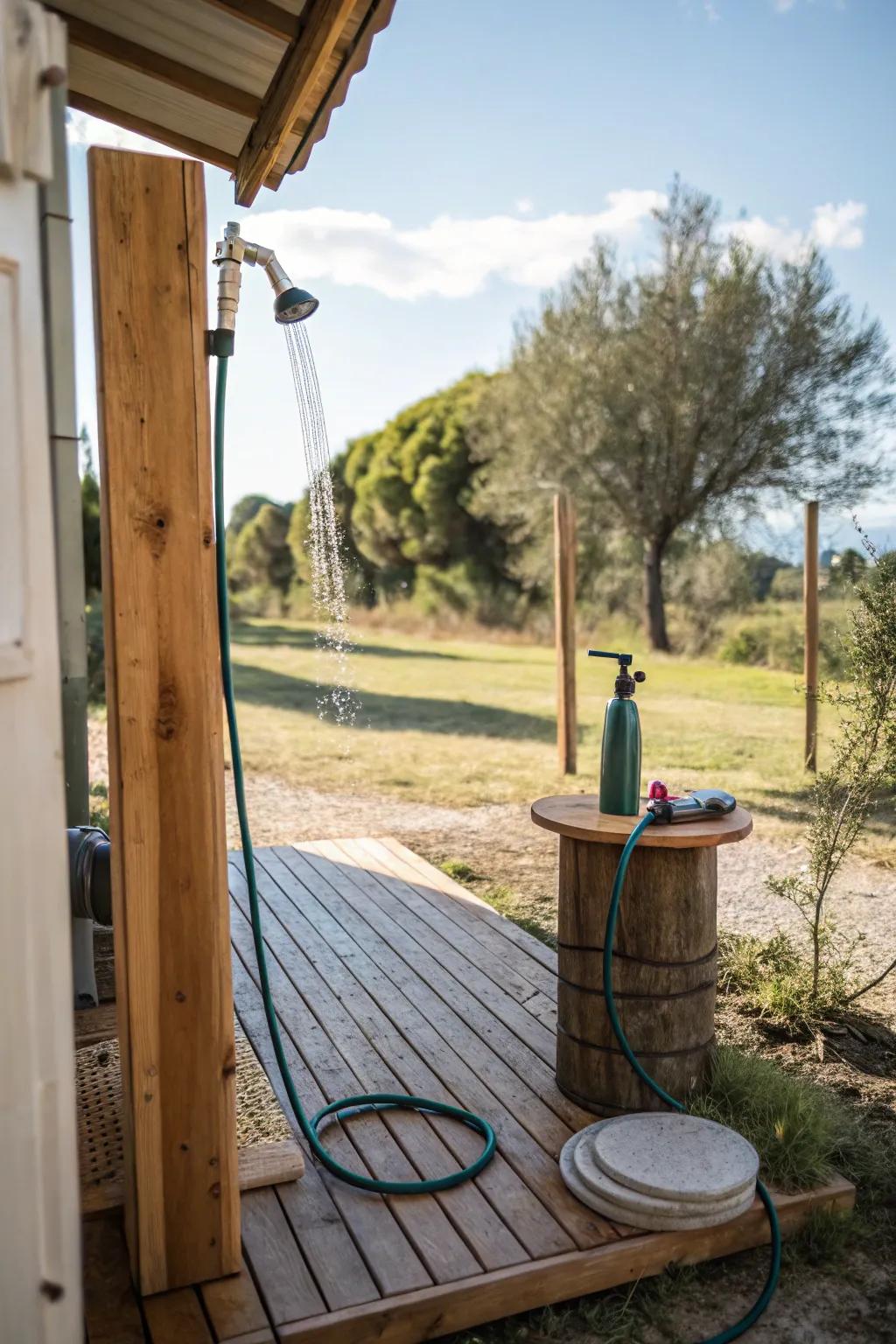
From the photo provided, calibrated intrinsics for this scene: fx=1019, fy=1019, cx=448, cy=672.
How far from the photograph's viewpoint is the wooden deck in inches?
64.4

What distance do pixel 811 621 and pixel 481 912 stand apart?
12.0 feet

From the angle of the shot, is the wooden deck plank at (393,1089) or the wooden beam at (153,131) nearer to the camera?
the wooden deck plank at (393,1089)

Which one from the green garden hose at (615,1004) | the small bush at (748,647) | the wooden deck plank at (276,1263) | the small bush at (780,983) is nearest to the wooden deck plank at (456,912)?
the small bush at (780,983)

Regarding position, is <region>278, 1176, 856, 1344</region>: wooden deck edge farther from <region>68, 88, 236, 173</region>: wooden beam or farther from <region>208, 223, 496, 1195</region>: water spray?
<region>68, 88, 236, 173</region>: wooden beam

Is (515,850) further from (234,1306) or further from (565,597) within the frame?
(234,1306)

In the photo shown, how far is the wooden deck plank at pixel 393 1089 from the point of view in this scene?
5.90 feet

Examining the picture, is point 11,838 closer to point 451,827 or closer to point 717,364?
point 451,827

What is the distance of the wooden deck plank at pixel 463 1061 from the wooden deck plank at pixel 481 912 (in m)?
0.33

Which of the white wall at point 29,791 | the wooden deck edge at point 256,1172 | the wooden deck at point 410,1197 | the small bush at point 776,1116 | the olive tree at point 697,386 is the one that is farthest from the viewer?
the olive tree at point 697,386

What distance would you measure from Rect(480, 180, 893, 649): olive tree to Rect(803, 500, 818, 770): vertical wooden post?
606 cm

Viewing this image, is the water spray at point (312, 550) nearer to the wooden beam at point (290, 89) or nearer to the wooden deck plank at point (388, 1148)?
the wooden deck plank at point (388, 1148)

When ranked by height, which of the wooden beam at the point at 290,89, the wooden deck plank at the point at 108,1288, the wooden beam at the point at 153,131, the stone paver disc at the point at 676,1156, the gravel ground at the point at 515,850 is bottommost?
the gravel ground at the point at 515,850

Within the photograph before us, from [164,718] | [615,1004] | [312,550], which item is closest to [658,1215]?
[615,1004]

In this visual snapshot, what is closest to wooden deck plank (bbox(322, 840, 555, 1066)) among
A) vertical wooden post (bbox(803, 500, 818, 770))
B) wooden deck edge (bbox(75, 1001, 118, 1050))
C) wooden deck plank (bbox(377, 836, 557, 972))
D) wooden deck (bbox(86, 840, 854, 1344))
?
wooden deck (bbox(86, 840, 854, 1344))
